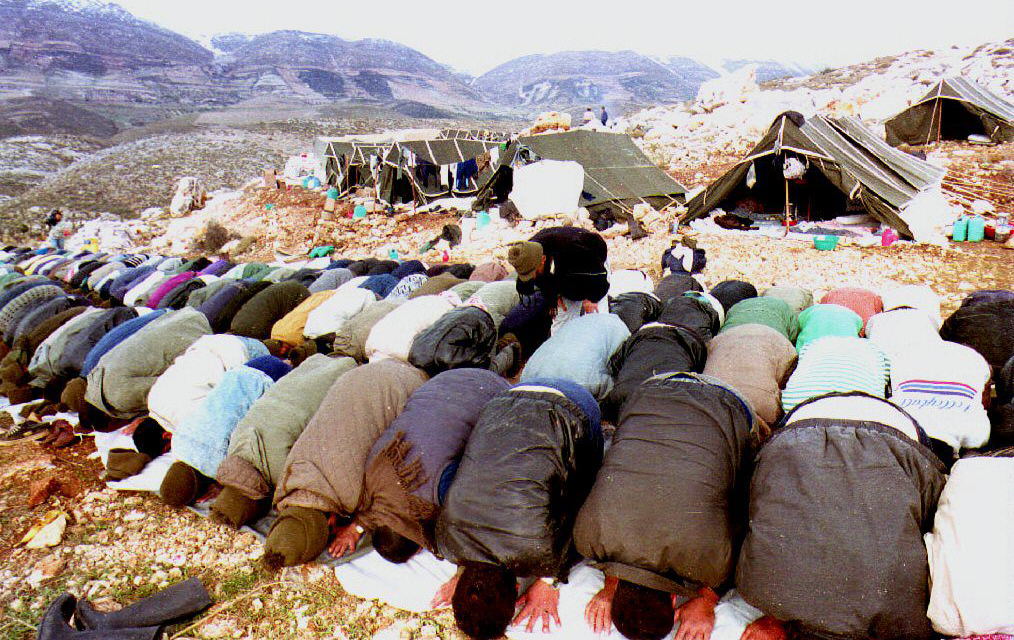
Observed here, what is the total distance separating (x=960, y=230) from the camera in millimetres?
7598

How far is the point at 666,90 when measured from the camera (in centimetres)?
11081

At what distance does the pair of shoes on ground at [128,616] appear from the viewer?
2506mm

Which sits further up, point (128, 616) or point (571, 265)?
point (571, 265)

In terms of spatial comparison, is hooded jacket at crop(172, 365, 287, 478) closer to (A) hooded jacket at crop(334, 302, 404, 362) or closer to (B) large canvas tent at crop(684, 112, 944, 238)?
(A) hooded jacket at crop(334, 302, 404, 362)

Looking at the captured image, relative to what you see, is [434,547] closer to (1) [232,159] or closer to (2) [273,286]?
(2) [273,286]

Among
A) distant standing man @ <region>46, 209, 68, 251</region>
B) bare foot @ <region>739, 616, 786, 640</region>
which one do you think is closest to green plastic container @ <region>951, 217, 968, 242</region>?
bare foot @ <region>739, 616, 786, 640</region>

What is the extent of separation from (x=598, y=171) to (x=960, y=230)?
20.4ft

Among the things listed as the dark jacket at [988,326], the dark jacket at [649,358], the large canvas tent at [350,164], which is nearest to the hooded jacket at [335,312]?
the dark jacket at [649,358]

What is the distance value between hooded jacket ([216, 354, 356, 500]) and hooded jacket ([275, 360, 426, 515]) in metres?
0.18

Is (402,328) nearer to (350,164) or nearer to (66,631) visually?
(66,631)

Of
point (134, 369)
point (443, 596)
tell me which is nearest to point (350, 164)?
point (134, 369)

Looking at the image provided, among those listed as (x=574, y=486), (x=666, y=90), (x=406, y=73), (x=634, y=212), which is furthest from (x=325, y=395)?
(x=406, y=73)

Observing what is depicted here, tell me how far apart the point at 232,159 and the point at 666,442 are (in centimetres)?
3695

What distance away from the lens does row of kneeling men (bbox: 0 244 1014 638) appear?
1.89 m
